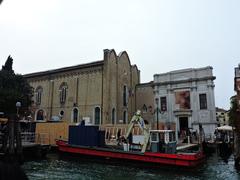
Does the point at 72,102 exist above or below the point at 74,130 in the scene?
above

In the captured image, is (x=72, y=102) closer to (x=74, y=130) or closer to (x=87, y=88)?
(x=87, y=88)

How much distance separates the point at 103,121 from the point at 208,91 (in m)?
15.0

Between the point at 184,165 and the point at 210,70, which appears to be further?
the point at 210,70

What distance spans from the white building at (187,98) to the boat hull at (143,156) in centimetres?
1489

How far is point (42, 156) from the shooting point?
61.5 ft

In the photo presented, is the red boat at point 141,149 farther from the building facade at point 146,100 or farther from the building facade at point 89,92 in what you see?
the building facade at point 146,100

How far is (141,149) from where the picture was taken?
17.3 meters

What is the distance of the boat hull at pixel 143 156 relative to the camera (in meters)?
14.8

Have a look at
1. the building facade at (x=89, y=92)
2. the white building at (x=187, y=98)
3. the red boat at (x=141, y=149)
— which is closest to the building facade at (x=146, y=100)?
the building facade at (x=89, y=92)

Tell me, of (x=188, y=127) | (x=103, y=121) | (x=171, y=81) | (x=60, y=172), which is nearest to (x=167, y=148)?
(x=60, y=172)

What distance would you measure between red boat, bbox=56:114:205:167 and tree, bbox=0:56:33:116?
9.65 m

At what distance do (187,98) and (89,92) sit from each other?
1410cm

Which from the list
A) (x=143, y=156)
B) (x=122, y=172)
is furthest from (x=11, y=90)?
(x=122, y=172)

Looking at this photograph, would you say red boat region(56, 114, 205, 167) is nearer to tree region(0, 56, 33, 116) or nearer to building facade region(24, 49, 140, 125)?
tree region(0, 56, 33, 116)
